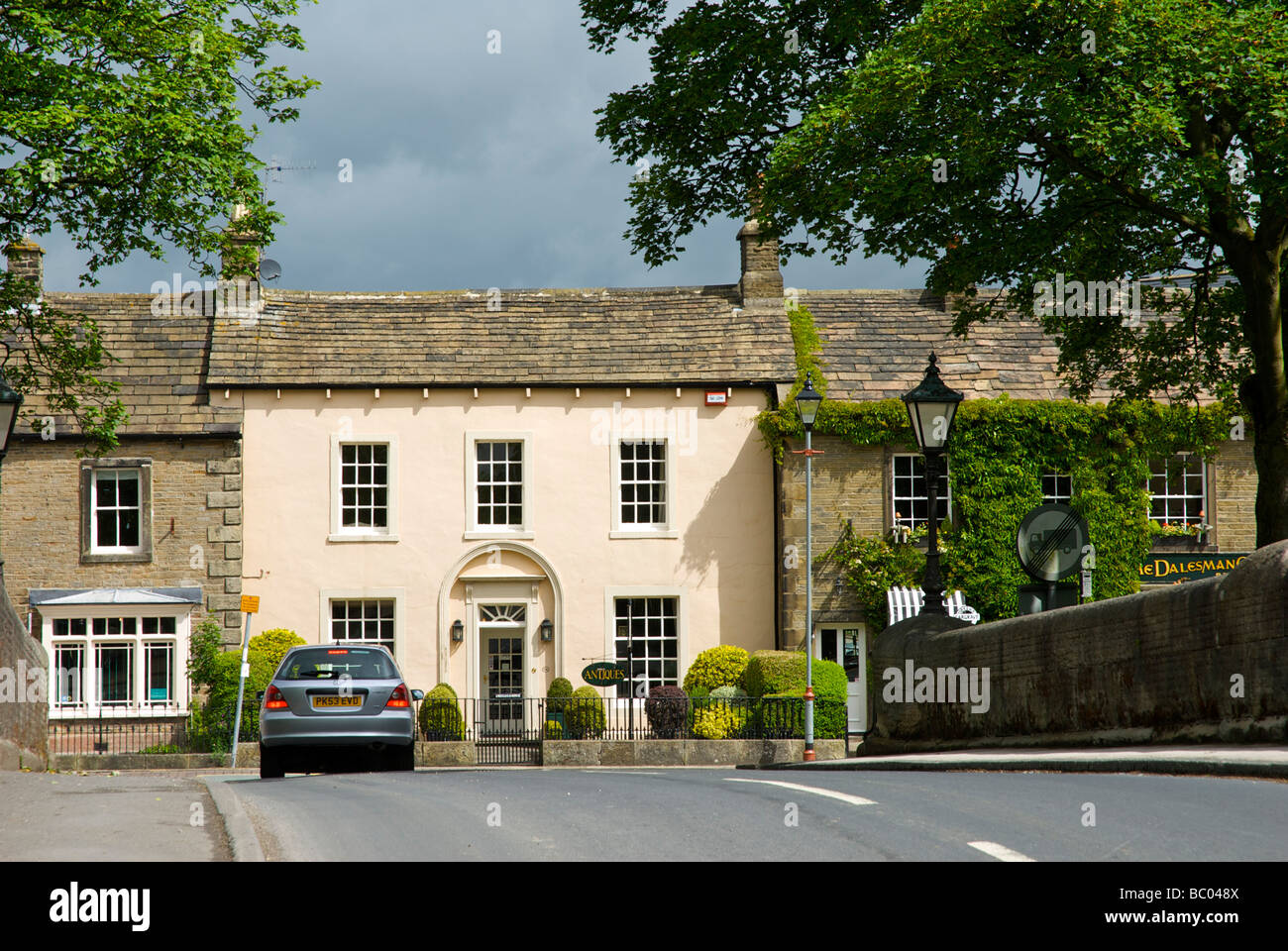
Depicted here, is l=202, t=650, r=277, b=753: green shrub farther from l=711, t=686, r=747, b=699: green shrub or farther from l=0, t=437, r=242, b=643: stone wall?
l=711, t=686, r=747, b=699: green shrub

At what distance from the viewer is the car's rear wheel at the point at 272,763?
50.2ft

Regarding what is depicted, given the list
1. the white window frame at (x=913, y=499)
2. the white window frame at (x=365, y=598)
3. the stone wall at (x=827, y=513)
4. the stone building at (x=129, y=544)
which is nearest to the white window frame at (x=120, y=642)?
the stone building at (x=129, y=544)

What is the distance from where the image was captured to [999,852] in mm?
6809

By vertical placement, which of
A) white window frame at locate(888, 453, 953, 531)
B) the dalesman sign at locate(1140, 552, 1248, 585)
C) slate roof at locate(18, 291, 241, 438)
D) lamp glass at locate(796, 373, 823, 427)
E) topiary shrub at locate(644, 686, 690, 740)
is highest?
slate roof at locate(18, 291, 241, 438)

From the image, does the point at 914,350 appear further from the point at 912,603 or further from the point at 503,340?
the point at 503,340

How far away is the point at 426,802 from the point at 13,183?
11.7 meters

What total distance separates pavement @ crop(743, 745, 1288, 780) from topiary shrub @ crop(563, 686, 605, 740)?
12.1 metres

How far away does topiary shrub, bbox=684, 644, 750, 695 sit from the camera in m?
28.2

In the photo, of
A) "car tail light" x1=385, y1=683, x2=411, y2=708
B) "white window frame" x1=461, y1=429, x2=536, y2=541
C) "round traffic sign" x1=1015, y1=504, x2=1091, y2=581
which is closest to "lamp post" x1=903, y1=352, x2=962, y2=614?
"round traffic sign" x1=1015, y1=504, x2=1091, y2=581

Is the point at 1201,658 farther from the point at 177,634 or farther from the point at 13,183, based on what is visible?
the point at 177,634

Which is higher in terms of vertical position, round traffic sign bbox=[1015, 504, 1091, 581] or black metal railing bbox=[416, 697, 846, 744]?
round traffic sign bbox=[1015, 504, 1091, 581]

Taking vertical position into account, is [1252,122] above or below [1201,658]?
above

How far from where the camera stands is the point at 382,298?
32.0 meters

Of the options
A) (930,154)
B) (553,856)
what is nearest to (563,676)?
(930,154)
